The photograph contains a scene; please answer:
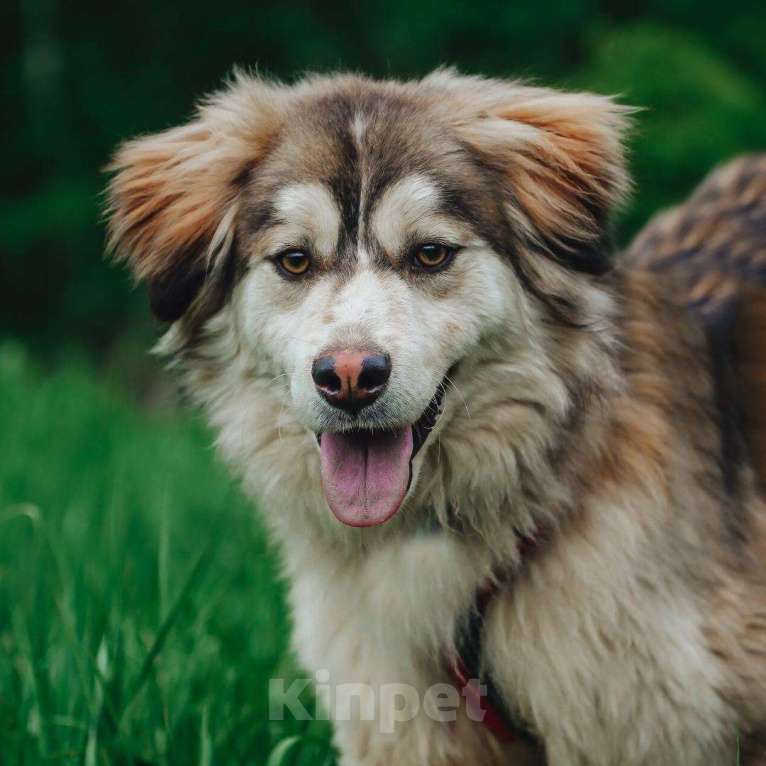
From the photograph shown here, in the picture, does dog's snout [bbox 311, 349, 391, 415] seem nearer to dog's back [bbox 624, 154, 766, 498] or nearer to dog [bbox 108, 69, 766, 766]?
dog [bbox 108, 69, 766, 766]

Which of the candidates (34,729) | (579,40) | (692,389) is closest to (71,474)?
(34,729)

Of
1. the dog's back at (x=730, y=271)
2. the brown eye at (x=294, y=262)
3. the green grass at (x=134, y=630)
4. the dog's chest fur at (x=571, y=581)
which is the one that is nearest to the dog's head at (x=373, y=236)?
the brown eye at (x=294, y=262)

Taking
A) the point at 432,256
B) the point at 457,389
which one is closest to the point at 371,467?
the point at 457,389

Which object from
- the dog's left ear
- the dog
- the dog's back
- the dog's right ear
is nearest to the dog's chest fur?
the dog

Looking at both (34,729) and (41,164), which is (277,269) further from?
(41,164)

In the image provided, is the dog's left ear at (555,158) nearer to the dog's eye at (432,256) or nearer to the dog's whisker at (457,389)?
the dog's eye at (432,256)

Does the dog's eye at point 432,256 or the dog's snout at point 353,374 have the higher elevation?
the dog's eye at point 432,256
